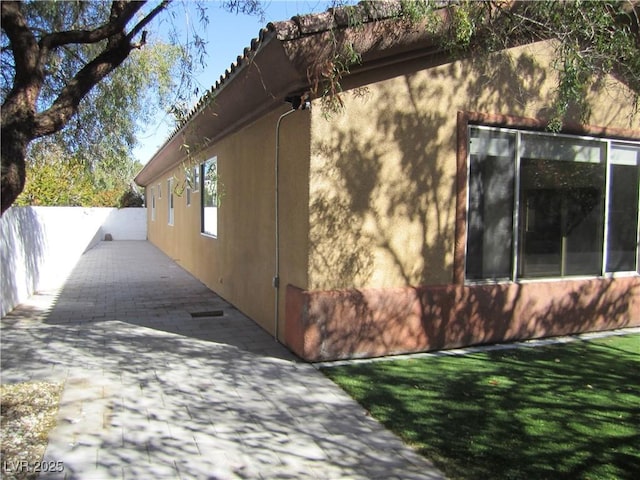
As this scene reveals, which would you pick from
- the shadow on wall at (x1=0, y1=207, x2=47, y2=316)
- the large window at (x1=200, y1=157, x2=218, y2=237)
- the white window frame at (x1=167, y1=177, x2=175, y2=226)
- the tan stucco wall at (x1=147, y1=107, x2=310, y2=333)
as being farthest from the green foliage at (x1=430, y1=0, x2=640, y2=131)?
the white window frame at (x1=167, y1=177, x2=175, y2=226)

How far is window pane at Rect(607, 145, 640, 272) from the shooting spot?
25.2ft

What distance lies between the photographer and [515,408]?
176 inches

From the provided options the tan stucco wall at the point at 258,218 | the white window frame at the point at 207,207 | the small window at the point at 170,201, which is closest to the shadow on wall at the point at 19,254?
the tan stucco wall at the point at 258,218

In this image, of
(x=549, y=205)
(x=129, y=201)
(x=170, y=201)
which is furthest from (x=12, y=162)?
(x=129, y=201)

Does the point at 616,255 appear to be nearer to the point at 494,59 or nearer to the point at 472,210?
the point at 472,210

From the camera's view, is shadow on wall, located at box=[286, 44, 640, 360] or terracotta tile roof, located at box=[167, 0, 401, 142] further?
shadow on wall, located at box=[286, 44, 640, 360]

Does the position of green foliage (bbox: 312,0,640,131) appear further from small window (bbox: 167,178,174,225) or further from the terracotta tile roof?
small window (bbox: 167,178,174,225)

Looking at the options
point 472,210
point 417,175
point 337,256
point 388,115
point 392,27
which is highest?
point 392,27

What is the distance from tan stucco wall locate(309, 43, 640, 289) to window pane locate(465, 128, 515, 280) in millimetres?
359

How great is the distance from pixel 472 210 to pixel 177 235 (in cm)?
1111

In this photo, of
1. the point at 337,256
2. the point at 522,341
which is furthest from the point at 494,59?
the point at 522,341

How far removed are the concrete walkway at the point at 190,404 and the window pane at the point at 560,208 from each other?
12.0ft

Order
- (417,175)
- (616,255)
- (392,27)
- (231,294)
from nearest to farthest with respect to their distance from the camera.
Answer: (392,27)
(417,175)
(616,255)
(231,294)

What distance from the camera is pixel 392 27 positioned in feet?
16.6
